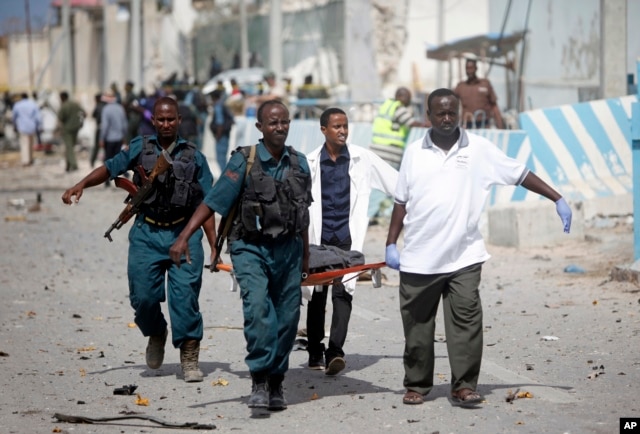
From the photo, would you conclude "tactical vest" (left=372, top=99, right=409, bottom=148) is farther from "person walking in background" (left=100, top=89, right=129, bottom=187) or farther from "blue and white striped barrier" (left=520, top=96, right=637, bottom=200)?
"person walking in background" (left=100, top=89, right=129, bottom=187)

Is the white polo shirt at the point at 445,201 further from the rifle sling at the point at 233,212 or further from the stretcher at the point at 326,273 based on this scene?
the rifle sling at the point at 233,212

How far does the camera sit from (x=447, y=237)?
6.58 metres

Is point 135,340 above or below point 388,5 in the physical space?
below

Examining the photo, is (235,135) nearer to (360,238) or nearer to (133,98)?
(133,98)

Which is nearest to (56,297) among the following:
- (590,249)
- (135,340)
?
(135,340)

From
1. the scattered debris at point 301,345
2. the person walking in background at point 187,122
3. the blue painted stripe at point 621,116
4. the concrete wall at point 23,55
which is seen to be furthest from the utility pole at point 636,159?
the concrete wall at point 23,55

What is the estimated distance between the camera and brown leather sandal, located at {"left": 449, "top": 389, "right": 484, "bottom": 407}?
21.6ft

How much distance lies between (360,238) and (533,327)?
212 cm

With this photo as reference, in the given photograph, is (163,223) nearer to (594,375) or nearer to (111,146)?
(594,375)

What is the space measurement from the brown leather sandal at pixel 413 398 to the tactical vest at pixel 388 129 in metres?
8.51

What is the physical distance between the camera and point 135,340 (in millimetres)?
9352

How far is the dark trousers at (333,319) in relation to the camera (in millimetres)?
7684

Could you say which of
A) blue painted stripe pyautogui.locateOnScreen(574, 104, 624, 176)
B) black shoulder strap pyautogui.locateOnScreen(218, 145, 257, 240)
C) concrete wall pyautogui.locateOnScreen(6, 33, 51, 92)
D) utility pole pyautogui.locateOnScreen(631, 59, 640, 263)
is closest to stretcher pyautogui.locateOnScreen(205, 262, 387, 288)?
black shoulder strap pyautogui.locateOnScreen(218, 145, 257, 240)

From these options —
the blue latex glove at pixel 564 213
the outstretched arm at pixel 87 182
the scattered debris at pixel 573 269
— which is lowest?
the scattered debris at pixel 573 269
